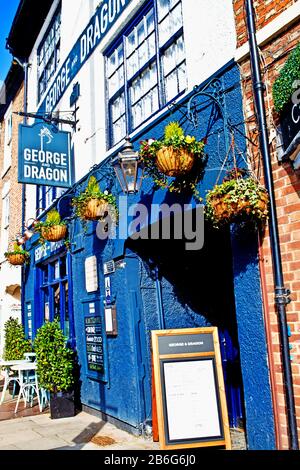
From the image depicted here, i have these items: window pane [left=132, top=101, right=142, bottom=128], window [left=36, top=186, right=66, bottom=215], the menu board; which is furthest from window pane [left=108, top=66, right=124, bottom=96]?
the menu board

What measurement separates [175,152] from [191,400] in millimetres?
2412

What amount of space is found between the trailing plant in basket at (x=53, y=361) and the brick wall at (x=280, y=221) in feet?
14.3

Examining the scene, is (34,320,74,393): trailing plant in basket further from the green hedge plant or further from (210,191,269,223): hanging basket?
the green hedge plant

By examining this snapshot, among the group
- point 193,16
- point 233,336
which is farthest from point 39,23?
point 233,336

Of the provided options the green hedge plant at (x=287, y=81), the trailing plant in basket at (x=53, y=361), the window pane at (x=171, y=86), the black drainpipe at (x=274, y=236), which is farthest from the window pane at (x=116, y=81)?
the trailing plant in basket at (x=53, y=361)

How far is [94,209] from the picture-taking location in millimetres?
6676

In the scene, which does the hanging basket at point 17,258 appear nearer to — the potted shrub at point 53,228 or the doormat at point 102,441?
the potted shrub at point 53,228

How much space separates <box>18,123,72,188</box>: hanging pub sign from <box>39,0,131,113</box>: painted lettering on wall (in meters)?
1.40

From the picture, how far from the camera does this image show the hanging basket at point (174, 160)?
15.7 ft

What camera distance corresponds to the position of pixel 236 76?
15.6 ft

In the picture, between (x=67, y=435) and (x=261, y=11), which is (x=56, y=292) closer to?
(x=67, y=435)
